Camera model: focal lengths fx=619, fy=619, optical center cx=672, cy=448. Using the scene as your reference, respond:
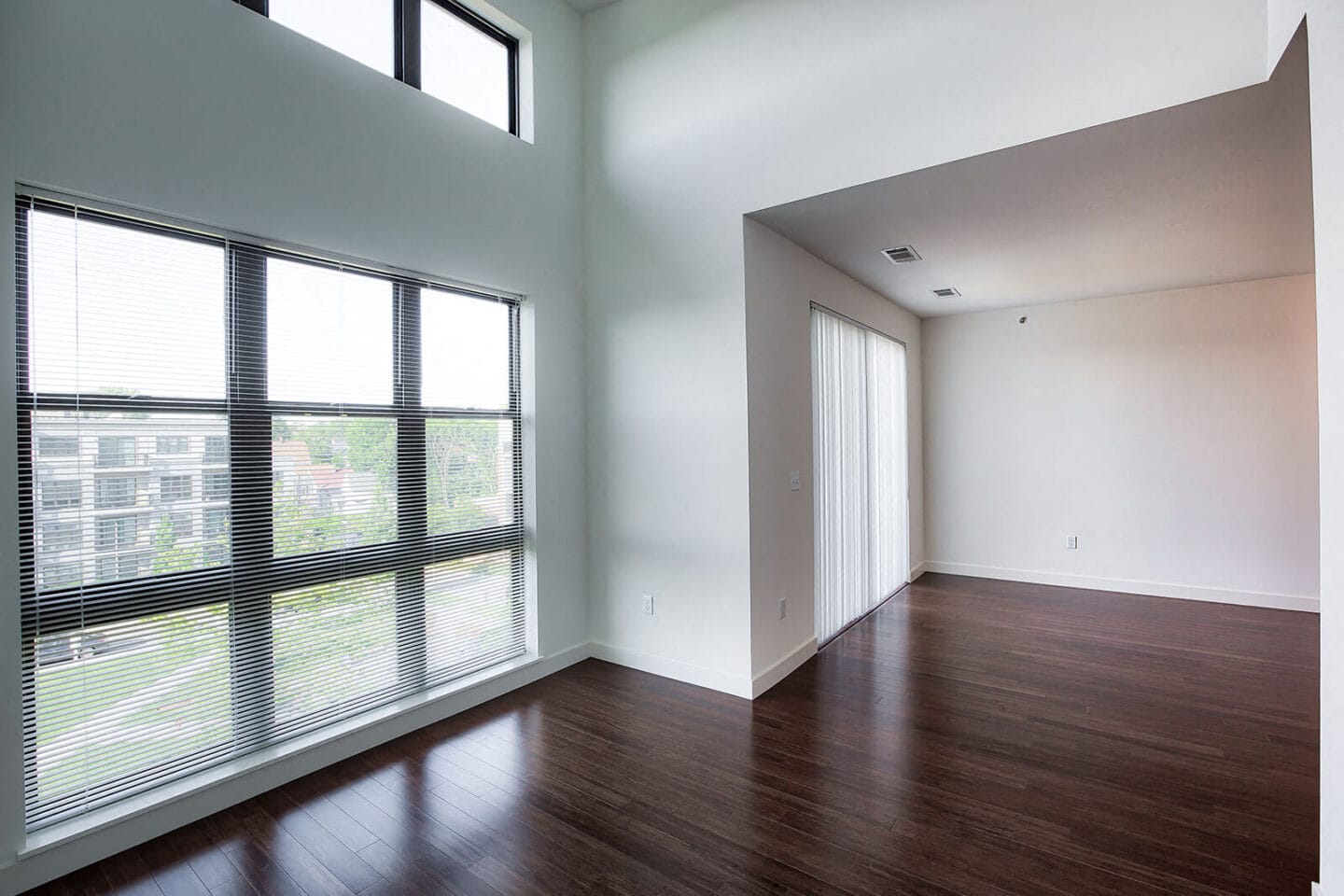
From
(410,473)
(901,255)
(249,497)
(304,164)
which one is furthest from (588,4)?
(249,497)

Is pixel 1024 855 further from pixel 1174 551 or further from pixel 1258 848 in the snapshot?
pixel 1174 551

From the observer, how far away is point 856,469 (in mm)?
4832

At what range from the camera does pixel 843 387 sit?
467 cm

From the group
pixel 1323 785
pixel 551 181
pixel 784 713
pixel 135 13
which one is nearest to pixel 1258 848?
pixel 1323 785

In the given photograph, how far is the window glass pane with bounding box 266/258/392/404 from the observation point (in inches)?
108

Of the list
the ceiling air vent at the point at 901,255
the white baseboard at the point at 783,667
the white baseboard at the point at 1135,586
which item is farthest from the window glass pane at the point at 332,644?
the white baseboard at the point at 1135,586

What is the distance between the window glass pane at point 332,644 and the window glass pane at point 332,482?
0.23 meters

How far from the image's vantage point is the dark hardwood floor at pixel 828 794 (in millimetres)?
2055

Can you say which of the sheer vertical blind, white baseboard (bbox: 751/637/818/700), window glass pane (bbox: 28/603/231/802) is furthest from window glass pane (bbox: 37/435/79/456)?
the sheer vertical blind

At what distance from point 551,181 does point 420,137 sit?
916 mm

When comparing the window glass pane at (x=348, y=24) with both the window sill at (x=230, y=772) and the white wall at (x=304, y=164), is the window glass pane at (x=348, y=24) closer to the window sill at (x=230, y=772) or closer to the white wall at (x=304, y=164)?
the white wall at (x=304, y=164)

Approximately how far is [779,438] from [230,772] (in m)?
3.05

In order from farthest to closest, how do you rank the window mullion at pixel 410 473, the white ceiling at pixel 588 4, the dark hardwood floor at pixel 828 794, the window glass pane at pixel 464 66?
the white ceiling at pixel 588 4 → the window glass pane at pixel 464 66 → the window mullion at pixel 410 473 → the dark hardwood floor at pixel 828 794

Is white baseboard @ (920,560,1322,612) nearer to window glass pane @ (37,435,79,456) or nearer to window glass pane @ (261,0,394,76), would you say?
window glass pane @ (261,0,394,76)
